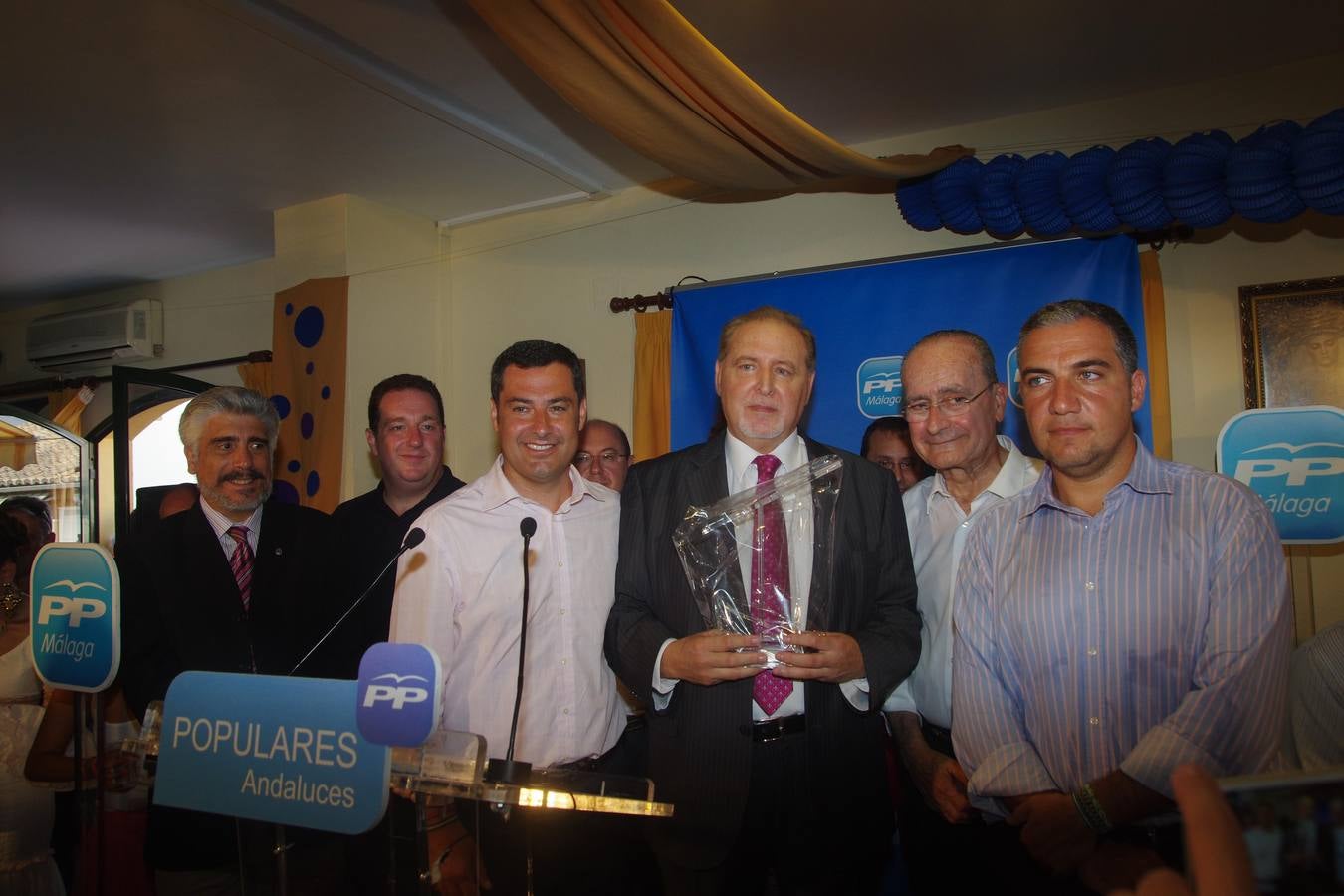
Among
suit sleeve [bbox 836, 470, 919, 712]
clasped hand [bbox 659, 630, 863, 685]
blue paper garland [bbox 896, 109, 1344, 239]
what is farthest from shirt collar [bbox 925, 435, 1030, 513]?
blue paper garland [bbox 896, 109, 1344, 239]

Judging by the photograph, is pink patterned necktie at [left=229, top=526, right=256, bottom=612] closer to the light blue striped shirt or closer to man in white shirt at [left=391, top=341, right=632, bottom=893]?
man in white shirt at [left=391, top=341, right=632, bottom=893]

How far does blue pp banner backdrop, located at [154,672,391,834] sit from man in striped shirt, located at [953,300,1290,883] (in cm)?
127

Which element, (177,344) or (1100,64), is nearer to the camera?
(1100,64)

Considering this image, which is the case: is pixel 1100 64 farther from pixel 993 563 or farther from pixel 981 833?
pixel 981 833

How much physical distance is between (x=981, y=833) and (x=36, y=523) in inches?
112

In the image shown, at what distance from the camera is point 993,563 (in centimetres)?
189

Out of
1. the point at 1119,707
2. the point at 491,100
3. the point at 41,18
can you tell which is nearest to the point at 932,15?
the point at 491,100

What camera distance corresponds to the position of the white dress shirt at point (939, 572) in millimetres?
2270

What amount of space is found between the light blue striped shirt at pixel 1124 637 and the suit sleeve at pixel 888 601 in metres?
0.14

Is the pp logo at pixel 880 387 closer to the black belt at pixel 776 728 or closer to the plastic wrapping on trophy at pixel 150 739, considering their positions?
the black belt at pixel 776 728

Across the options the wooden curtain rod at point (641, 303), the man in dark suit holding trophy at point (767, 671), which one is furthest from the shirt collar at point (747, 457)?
the wooden curtain rod at point (641, 303)

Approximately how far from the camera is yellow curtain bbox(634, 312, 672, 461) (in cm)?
494

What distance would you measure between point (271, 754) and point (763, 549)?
1099 millimetres

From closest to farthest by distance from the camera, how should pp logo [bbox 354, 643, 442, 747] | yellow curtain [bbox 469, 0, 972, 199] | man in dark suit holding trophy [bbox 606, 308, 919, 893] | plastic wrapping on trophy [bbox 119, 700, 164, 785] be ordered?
1. pp logo [bbox 354, 643, 442, 747]
2. plastic wrapping on trophy [bbox 119, 700, 164, 785]
3. man in dark suit holding trophy [bbox 606, 308, 919, 893]
4. yellow curtain [bbox 469, 0, 972, 199]
